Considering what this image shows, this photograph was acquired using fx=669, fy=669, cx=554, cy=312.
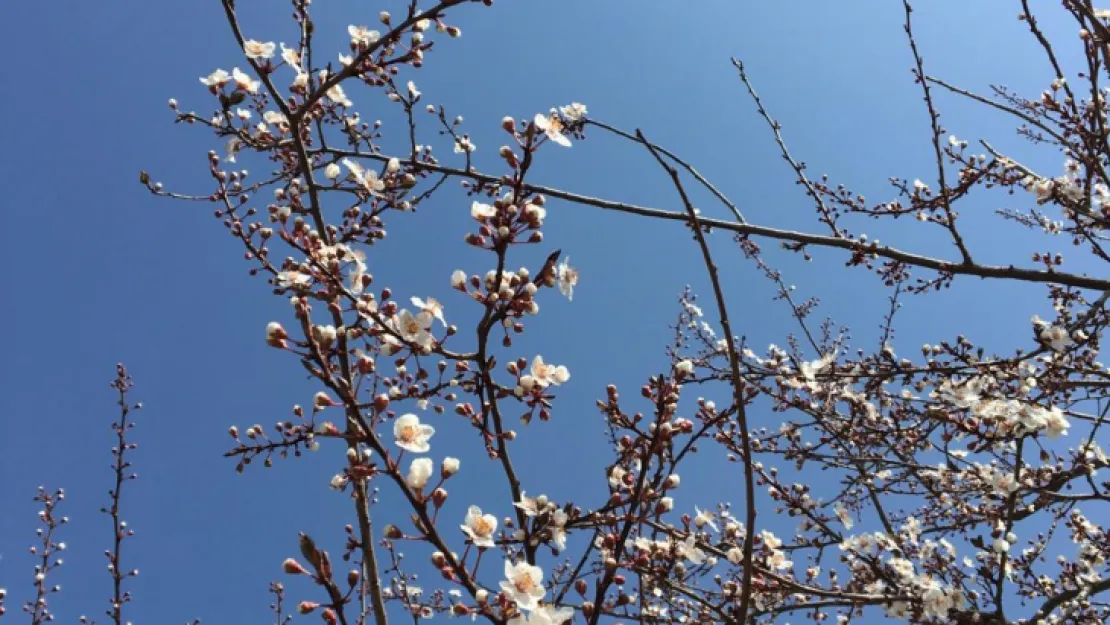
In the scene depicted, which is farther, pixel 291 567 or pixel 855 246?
pixel 855 246

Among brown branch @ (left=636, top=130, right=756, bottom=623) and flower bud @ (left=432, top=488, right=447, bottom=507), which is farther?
flower bud @ (left=432, top=488, right=447, bottom=507)

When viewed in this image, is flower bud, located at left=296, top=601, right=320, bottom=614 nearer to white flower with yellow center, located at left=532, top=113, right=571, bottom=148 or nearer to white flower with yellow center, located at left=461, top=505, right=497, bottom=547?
white flower with yellow center, located at left=461, top=505, right=497, bottom=547

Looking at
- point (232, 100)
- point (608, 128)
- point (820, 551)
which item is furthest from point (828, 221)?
point (232, 100)

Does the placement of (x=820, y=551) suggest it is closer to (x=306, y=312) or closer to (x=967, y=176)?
(x=967, y=176)

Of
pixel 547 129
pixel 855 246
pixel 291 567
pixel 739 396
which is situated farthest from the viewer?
pixel 855 246

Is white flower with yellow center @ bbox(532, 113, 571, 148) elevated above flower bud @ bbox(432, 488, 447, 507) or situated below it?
above

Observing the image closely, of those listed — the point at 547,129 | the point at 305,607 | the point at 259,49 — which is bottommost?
the point at 305,607

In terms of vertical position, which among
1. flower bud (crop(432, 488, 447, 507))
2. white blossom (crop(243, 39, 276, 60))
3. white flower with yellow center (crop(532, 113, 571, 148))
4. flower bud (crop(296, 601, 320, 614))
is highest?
white blossom (crop(243, 39, 276, 60))

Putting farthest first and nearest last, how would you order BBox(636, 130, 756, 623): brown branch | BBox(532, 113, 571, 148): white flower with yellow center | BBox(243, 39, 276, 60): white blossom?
BBox(243, 39, 276, 60): white blossom < BBox(532, 113, 571, 148): white flower with yellow center < BBox(636, 130, 756, 623): brown branch

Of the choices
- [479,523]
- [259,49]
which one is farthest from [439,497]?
[259,49]

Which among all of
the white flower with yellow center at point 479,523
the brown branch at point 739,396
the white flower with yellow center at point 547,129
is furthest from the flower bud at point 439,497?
the white flower with yellow center at point 547,129

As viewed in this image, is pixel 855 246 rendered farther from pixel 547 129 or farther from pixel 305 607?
pixel 305 607

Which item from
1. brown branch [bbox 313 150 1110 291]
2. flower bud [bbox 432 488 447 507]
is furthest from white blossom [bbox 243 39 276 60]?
flower bud [bbox 432 488 447 507]

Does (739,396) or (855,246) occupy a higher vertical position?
(855,246)
